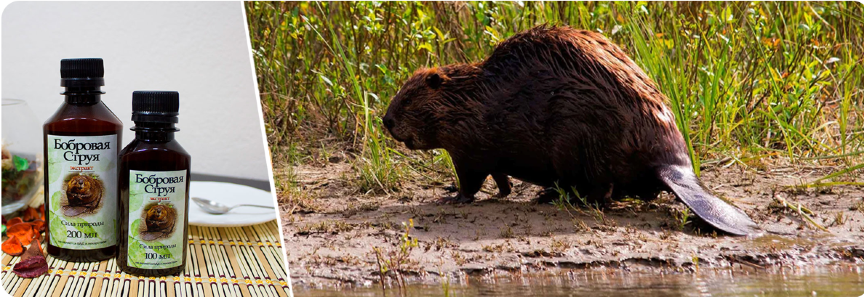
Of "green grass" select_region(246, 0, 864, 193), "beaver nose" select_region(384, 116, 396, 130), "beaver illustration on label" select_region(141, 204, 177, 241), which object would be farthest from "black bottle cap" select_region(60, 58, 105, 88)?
"green grass" select_region(246, 0, 864, 193)

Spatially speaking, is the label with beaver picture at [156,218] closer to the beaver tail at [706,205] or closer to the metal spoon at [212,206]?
the metal spoon at [212,206]

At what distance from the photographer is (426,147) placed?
2365 millimetres

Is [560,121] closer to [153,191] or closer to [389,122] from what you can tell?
[389,122]

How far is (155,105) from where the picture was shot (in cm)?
139

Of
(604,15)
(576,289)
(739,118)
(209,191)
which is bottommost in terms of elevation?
(576,289)

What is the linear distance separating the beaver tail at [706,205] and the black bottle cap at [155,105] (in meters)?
1.25

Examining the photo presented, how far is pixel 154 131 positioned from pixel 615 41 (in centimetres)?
219

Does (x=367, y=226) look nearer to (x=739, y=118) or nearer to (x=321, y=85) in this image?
(x=321, y=85)

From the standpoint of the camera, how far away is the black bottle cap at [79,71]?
1.47 metres

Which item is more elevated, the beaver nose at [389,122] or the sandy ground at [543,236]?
the beaver nose at [389,122]

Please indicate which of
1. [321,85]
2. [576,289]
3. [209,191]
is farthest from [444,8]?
[576,289]

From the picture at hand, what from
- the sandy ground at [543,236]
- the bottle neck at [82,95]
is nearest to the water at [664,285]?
the sandy ground at [543,236]

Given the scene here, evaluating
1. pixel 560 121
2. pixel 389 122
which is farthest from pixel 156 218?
pixel 560 121

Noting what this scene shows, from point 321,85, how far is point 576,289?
67.9 inches
